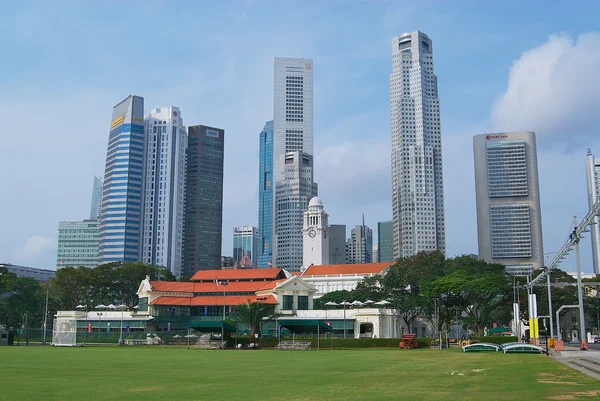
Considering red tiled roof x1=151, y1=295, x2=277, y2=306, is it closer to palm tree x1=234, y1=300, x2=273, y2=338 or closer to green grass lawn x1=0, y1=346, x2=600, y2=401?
palm tree x1=234, y1=300, x2=273, y2=338

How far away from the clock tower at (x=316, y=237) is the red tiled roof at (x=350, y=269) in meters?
19.3

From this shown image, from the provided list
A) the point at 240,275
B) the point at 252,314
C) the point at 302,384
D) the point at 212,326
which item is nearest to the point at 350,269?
the point at 240,275

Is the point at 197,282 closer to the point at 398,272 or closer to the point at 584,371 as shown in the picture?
the point at 398,272

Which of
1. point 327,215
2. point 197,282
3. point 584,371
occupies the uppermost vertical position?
point 327,215

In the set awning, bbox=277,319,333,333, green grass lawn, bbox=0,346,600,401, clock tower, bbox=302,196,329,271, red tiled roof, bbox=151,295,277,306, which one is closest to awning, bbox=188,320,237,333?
awning, bbox=277,319,333,333

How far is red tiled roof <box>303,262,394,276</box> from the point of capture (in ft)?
454

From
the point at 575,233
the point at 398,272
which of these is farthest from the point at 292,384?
the point at 398,272

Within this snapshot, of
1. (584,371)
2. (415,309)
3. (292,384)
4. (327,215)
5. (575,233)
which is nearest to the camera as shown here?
(292,384)

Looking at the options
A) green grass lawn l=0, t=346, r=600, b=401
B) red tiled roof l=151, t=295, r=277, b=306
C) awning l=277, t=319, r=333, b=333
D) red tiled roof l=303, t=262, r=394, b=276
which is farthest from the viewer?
red tiled roof l=303, t=262, r=394, b=276

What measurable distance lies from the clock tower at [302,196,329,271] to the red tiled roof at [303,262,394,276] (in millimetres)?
19267

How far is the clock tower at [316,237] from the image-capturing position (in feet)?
554

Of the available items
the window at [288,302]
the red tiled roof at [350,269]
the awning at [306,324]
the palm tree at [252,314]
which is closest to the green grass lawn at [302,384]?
the awning at [306,324]

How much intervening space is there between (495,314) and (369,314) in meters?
33.5

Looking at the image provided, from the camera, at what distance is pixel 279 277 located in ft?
406
